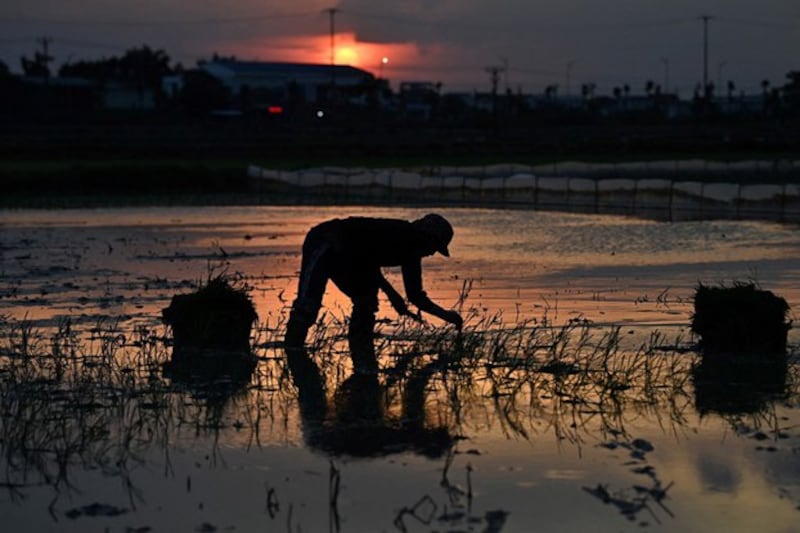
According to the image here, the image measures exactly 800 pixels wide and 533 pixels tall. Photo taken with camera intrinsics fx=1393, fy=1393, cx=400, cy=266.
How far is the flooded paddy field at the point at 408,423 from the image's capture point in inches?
238

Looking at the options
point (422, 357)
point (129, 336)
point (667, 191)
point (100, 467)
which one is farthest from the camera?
point (667, 191)

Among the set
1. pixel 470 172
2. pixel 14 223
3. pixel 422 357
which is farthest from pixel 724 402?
pixel 470 172

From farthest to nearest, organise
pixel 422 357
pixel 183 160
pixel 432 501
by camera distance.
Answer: pixel 183 160 < pixel 422 357 < pixel 432 501

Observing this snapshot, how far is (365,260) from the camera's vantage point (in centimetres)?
996

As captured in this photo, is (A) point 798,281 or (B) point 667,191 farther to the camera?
(B) point 667,191

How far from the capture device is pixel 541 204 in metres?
33.2

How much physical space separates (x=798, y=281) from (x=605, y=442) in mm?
8876

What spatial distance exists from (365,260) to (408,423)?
8.08 feet

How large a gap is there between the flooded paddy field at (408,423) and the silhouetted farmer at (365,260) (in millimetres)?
314

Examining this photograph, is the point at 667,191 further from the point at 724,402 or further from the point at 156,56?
the point at 156,56

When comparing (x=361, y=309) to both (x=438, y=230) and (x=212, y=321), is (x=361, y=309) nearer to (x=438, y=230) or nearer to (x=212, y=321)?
(x=212, y=321)

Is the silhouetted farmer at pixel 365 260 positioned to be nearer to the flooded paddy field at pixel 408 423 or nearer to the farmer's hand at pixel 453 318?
the farmer's hand at pixel 453 318

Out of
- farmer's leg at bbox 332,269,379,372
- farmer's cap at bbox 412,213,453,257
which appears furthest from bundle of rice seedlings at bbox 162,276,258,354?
farmer's cap at bbox 412,213,453,257

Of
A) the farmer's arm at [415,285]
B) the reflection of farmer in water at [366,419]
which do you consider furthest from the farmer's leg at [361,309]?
the reflection of farmer in water at [366,419]
